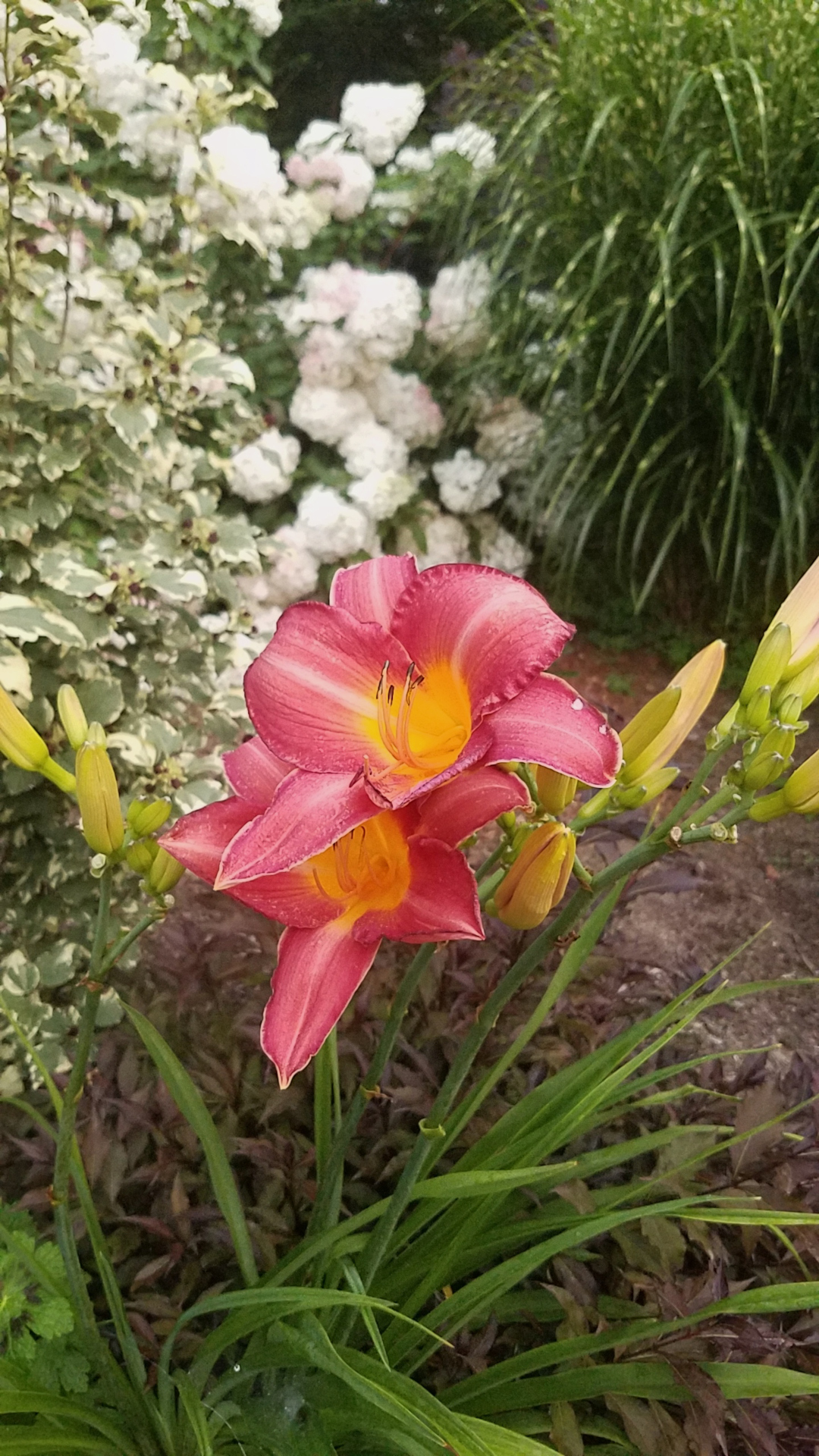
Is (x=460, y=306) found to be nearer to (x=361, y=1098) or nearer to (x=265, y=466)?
(x=265, y=466)

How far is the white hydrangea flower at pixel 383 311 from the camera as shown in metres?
2.48

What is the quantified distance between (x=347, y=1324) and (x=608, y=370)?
7.91 ft

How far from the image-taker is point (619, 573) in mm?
2680

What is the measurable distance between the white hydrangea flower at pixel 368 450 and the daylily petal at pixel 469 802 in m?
2.23

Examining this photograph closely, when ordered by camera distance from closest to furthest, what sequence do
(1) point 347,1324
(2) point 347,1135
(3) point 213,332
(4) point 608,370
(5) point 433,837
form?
(5) point 433,837, (2) point 347,1135, (1) point 347,1324, (3) point 213,332, (4) point 608,370

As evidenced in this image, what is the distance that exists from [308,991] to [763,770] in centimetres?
29

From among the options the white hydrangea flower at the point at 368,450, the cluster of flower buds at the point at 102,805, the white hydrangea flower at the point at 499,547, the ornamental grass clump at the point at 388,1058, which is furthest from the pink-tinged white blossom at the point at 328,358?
the cluster of flower buds at the point at 102,805

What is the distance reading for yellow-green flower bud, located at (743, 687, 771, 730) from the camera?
0.52 m

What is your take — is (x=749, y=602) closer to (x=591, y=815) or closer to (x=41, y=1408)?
(x=591, y=815)

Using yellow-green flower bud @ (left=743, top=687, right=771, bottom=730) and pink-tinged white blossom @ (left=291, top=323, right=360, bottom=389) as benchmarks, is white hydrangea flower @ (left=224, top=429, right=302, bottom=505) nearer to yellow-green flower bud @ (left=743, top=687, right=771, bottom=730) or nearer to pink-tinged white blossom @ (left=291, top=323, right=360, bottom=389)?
pink-tinged white blossom @ (left=291, top=323, right=360, bottom=389)

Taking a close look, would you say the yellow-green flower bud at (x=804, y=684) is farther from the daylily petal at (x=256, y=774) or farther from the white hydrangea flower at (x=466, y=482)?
the white hydrangea flower at (x=466, y=482)

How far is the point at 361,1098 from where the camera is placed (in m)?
0.64

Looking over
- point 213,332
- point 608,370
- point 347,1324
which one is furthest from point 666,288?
point 347,1324

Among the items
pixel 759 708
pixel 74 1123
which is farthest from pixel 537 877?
pixel 74 1123
